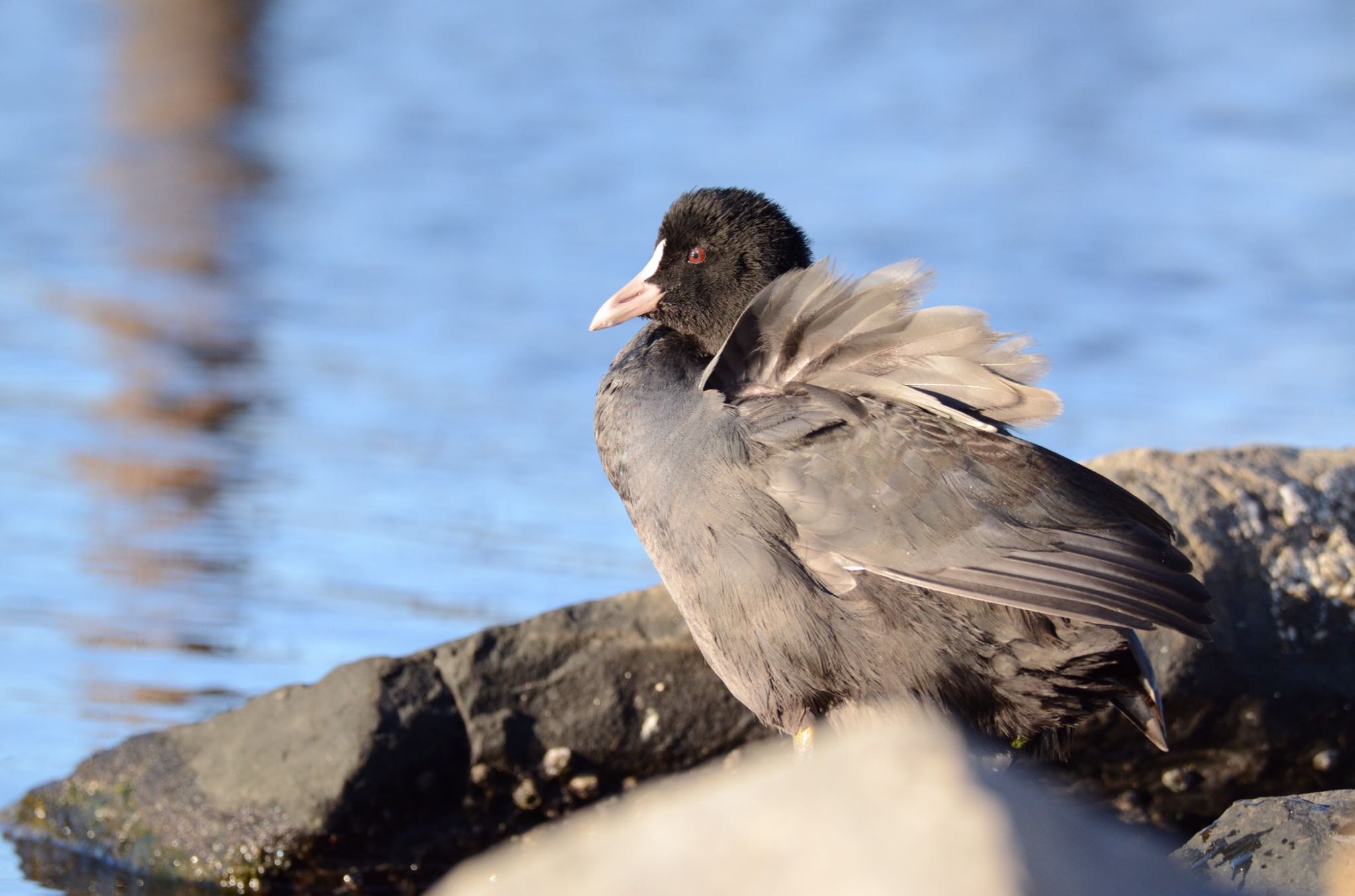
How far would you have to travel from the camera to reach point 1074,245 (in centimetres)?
904

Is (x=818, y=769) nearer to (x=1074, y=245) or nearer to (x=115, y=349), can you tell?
(x=115, y=349)

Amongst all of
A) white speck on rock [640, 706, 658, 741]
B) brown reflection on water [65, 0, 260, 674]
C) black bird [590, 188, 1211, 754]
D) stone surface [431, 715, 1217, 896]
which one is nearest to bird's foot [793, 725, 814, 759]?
black bird [590, 188, 1211, 754]

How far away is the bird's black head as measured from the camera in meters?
3.69

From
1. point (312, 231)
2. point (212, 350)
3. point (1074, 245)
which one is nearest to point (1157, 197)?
point (1074, 245)

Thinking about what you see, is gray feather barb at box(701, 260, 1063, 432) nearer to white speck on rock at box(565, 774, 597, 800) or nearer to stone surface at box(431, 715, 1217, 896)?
white speck on rock at box(565, 774, 597, 800)

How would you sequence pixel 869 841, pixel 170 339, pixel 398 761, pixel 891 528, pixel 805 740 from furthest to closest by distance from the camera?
1. pixel 170 339
2. pixel 398 761
3. pixel 805 740
4. pixel 891 528
5. pixel 869 841

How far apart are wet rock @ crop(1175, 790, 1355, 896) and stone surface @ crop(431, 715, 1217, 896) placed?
0.65 m

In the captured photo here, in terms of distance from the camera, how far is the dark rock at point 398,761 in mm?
3506

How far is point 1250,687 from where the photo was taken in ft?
12.2

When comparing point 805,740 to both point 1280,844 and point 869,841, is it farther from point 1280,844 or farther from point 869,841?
point 869,841

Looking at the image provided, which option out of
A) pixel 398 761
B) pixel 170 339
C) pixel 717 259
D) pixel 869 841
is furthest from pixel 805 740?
pixel 170 339

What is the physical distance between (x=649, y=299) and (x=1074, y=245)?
577 centimetres

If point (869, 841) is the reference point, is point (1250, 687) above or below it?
below

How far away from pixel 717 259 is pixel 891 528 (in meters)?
1.01
